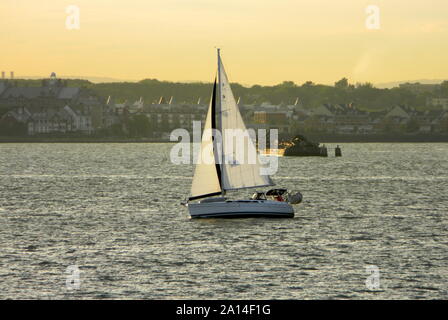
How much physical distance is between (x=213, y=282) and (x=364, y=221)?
87.2 feet

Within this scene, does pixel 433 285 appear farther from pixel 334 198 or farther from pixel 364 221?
pixel 334 198

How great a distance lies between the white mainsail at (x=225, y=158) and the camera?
182ft

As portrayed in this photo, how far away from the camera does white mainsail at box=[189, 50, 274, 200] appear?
182 feet

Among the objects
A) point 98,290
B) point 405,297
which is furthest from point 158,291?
point 405,297

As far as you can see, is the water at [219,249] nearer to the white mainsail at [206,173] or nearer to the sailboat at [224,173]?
the sailboat at [224,173]

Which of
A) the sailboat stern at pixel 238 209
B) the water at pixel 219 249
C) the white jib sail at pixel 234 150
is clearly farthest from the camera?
the sailboat stern at pixel 238 209

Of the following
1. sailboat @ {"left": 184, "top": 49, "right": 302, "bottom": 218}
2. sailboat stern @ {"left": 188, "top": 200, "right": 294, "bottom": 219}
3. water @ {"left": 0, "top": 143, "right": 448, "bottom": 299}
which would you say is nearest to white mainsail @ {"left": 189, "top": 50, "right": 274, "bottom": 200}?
sailboat @ {"left": 184, "top": 49, "right": 302, "bottom": 218}

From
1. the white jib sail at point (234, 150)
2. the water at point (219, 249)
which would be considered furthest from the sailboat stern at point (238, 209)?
the white jib sail at point (234, 150)

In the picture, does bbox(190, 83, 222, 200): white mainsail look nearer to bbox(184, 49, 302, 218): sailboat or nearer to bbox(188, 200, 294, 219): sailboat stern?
bbox(184, 49, 302, 218): sailboat

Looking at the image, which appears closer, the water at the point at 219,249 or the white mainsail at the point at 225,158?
the water at the point at 219,249

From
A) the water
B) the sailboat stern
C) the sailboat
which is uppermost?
the sailboat

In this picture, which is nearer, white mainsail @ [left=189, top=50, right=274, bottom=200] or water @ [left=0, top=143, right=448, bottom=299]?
water @ [left=0, top=143, right=448, bottom=299]

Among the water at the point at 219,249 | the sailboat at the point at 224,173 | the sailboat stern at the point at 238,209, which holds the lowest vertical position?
the water at the point at 219,249

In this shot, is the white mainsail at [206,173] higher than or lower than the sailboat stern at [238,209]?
higher
